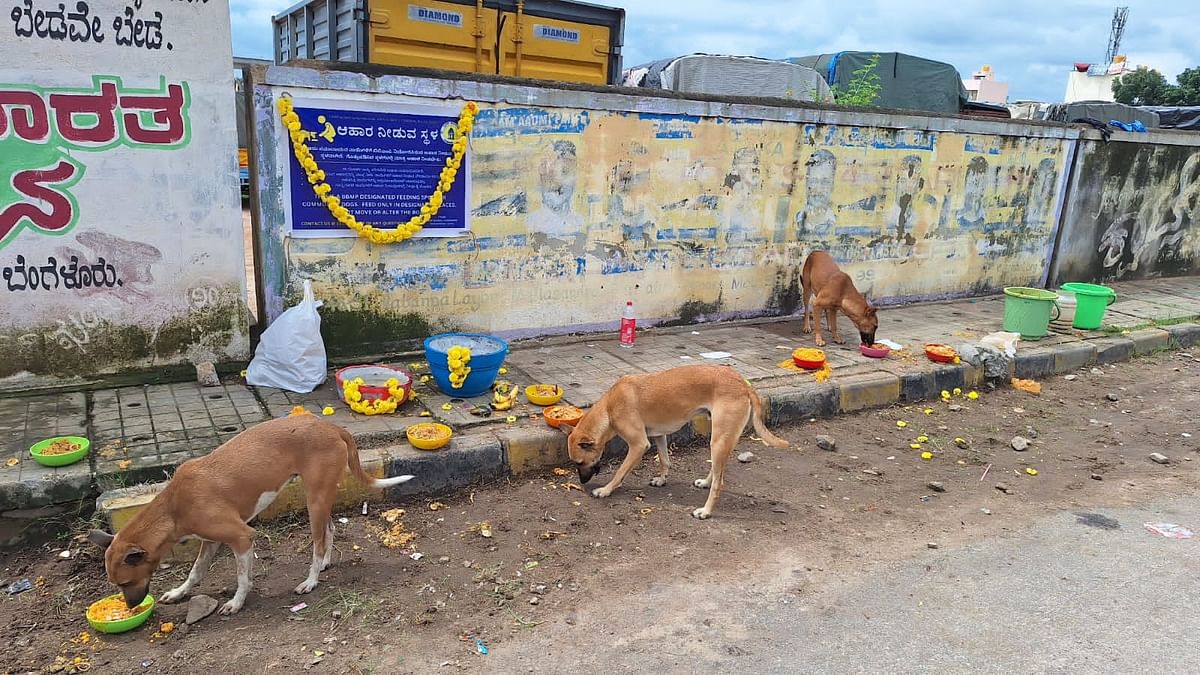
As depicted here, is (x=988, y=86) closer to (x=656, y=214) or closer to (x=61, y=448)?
(x=656, y=214)

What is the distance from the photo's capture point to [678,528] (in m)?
4.51

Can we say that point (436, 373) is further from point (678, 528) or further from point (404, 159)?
point (678, 528)

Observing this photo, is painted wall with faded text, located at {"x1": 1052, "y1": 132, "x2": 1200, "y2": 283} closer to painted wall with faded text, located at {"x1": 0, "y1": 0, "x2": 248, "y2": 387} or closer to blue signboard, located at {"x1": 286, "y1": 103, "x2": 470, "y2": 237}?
blue signboard, located at {"x1": 286, "y1": 103, "x2": 470, "y2": 237}

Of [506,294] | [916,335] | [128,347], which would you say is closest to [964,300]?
[916,335]

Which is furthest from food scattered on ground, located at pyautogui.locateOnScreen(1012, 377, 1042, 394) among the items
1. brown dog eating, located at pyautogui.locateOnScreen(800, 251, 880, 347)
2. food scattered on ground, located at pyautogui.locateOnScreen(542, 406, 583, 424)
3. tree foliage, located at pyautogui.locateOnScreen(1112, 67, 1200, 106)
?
tree foliage, located at pyautogui.locateOnScreen(1112, 67, 1200, 106)

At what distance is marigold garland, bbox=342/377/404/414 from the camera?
209 inches

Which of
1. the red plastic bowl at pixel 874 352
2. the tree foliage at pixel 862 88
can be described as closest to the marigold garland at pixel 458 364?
the red plastic bowl at pixel 874 352

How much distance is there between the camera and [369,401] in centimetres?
534

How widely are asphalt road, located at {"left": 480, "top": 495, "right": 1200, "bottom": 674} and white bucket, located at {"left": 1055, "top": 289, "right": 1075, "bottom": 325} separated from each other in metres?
5.63

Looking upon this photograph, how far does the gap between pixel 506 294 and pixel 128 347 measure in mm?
3138

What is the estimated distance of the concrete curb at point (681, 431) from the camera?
4543mm

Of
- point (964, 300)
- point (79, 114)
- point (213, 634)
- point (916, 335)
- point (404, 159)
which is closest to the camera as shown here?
point (213, 634)

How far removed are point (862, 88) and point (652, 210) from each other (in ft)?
27.3

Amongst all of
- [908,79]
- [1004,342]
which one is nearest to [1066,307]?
[1004,342]
